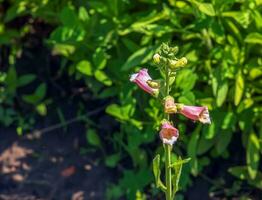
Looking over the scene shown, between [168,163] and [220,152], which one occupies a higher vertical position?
[168,163]

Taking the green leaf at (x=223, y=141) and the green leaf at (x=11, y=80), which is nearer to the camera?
the green leaf at (x=223, y=141)

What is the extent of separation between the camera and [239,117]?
11.5 ft

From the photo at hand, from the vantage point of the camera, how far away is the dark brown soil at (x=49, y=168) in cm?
384

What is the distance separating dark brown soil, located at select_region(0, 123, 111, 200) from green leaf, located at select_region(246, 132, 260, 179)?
2.36ft

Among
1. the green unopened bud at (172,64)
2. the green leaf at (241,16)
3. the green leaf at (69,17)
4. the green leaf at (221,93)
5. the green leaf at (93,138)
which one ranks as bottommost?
the green leaf at (93,138)

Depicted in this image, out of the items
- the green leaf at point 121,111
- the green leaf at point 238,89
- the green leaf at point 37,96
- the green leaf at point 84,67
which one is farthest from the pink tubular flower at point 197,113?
the green leaf at point 37,96

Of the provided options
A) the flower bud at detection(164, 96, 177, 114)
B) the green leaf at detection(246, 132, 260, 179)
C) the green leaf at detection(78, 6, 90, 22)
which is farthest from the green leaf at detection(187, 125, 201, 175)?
the flower bud at detection(164, 96, 177, 114)

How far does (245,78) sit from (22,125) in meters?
1.29

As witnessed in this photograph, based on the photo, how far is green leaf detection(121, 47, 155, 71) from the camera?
3.43m

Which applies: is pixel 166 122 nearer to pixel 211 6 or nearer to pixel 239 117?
pixel 211 6

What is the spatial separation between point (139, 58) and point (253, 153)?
0.65 m

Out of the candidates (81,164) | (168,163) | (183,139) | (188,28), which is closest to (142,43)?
(188,28)

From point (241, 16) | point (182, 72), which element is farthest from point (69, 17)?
point (241, 16)

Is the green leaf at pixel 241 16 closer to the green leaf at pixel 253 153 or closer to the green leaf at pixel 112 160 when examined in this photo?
the green leaf at pixel 253 153
